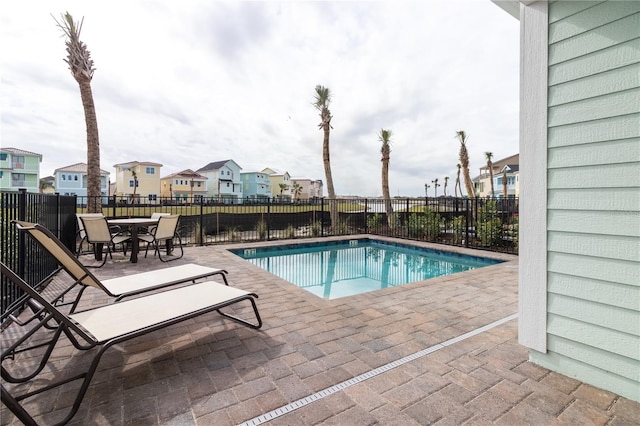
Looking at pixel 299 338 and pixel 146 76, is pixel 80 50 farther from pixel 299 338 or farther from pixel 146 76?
pixel 299 338

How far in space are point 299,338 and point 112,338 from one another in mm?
1422

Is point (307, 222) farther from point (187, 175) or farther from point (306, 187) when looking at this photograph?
point (306, 187)

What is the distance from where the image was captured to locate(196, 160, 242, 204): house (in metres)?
47.2

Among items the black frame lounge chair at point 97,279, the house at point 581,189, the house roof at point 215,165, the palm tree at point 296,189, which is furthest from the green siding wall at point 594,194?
the palm tree at point 296,189

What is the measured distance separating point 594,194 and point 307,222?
1105 centimetres

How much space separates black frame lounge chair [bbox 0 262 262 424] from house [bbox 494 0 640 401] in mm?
2433

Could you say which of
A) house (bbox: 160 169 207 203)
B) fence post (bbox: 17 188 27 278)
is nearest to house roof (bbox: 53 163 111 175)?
house (bbox: 160 169 207 203)

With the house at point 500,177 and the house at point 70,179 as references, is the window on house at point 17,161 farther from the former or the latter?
the house at point 500,177

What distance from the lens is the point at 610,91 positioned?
1.88 meters

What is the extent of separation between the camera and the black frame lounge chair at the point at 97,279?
2537 millimetres

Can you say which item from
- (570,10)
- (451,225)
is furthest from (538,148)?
(451,225)

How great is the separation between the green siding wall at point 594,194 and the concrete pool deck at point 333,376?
0.26 m

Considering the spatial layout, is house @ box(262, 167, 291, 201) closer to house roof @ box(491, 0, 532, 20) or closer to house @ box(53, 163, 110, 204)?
house @ box(53, 163, 110, 204)

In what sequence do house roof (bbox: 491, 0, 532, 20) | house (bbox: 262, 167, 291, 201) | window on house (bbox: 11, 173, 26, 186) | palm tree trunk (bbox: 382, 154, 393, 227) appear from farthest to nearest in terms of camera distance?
house (bbox: 262, 167, 291, 201) → window on house (bbox: 11, 173, 26, 186) → palm tree trunk (bbox: 382, 154, 393, 227) → house roof (bbox: 491, 0, 532, 20)
